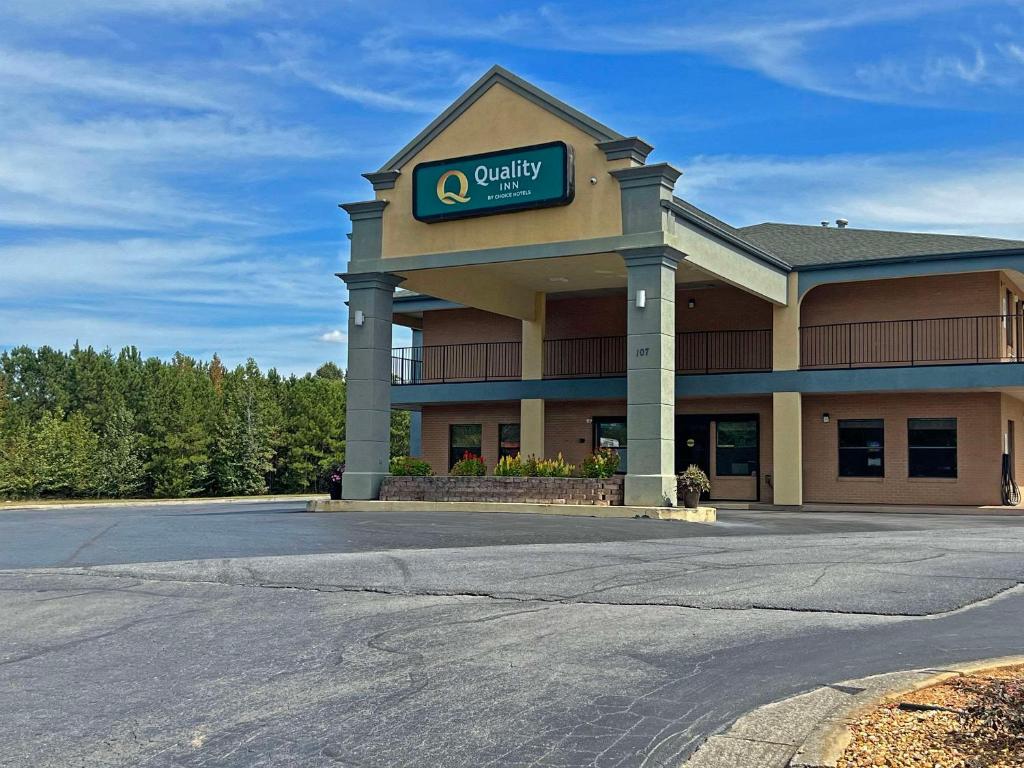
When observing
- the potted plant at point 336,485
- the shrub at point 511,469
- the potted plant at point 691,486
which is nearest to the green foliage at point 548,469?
the shrub at point 511,469

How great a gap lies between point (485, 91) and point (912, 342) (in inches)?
538

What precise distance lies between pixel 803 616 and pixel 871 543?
721cm

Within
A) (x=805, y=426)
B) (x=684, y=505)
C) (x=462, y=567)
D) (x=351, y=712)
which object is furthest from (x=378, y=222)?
(x=351, y=712)

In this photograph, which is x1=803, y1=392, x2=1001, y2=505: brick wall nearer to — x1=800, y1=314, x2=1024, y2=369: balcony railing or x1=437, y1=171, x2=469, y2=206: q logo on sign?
x1=800, y1=314, x2=1024, y2=369: balcony railing

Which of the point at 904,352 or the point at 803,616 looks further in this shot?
the point at 904,352

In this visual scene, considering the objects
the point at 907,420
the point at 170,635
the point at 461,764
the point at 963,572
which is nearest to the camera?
the point at 461,764

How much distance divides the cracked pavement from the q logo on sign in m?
11.9

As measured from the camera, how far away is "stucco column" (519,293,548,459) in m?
34.0

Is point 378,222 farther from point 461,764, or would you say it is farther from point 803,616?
point 461,764

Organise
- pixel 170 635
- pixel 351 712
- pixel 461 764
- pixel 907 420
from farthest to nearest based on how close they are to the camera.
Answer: pixel 907 420 → pixel 170 635 → pixel 351 712 → pixel 461 764

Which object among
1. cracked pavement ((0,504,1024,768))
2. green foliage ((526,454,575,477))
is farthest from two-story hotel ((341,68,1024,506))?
cracked pavement ((0,504,1024,768))

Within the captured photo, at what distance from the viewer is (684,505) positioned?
2444cm

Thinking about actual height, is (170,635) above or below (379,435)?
below

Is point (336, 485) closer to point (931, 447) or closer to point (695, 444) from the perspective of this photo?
point (695, 444)
